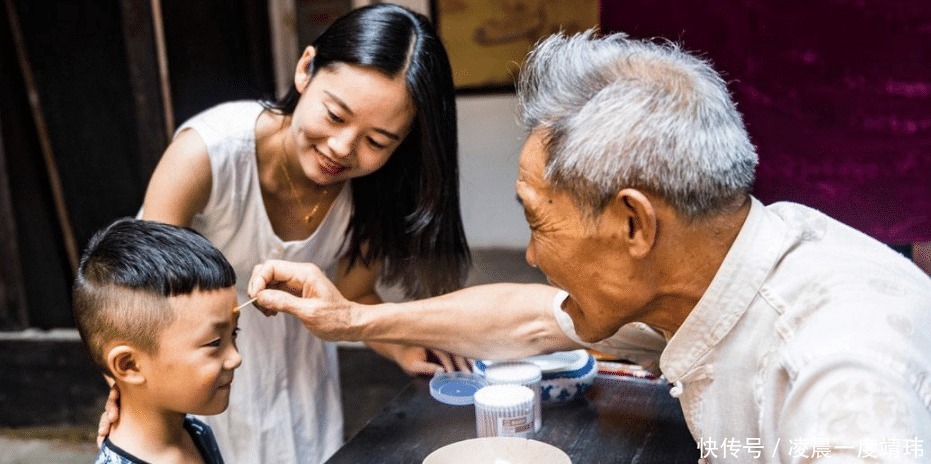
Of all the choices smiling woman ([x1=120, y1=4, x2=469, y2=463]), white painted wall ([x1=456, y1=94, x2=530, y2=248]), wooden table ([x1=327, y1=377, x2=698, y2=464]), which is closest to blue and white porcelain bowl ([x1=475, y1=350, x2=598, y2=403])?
wooden table ([x1=327, y1=377, x2=698, y2=464])

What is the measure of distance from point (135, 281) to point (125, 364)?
154mm

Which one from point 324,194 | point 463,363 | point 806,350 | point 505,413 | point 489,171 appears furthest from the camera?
point 489,171

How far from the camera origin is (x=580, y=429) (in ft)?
5.58

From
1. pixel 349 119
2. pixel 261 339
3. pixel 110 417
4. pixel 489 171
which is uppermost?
pixel 349 119

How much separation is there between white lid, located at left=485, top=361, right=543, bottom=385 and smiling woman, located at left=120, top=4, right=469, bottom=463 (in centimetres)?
25

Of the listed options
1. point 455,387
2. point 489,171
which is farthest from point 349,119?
point 489,171

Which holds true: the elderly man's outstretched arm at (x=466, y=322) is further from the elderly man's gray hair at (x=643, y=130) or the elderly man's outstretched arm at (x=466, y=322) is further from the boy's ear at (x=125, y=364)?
the elderly man's gray hair at (x=643, y=130)

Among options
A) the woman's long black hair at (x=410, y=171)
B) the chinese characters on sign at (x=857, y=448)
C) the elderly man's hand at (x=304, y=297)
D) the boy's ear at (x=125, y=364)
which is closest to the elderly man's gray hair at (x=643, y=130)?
the chinese characters on sign at (x=857, y=448)

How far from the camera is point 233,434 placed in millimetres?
2215

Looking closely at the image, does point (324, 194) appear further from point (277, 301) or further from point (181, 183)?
point (277, 301)

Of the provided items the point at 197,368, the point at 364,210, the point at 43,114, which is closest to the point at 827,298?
the point at 197,368

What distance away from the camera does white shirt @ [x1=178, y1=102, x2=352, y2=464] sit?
2002mm

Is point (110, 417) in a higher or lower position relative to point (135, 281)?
lower

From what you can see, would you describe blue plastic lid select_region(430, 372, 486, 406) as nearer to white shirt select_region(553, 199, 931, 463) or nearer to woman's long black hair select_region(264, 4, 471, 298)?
woman's long black hair select_region(264, 4, 471, 298)
